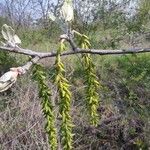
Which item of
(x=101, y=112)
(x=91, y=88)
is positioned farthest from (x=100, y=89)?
(x=91, y=88)

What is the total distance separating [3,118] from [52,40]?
4.57 metres

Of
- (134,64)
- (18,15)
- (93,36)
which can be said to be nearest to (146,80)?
(134,64)

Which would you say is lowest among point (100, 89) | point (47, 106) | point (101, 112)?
point (101, 112)

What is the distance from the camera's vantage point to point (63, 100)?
59cm

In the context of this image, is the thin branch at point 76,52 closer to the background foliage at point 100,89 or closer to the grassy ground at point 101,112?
the background foliage at point 100,89

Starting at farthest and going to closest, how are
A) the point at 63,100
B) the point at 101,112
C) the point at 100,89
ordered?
the point at 101,112
the point at 100,89
the point at 63,100

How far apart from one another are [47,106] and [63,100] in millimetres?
53

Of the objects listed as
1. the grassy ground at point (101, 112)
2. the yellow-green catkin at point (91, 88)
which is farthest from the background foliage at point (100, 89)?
the yellow-green catkin at point (91, 88)

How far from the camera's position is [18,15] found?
10398mm

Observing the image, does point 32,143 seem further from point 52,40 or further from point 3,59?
point 52,40

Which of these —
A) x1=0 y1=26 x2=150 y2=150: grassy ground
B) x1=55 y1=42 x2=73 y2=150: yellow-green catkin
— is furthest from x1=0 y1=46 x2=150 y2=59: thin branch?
x1=0 y1=26 x2=150 y2=150: grassy ground

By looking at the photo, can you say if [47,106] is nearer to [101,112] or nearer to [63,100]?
[63,100]

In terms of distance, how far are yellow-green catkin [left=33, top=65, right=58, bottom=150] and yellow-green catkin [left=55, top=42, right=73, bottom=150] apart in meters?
0.03

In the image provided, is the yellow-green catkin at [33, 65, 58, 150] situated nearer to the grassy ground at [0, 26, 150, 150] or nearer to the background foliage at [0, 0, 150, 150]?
the background foliage at [0, 0, 150, 150]
